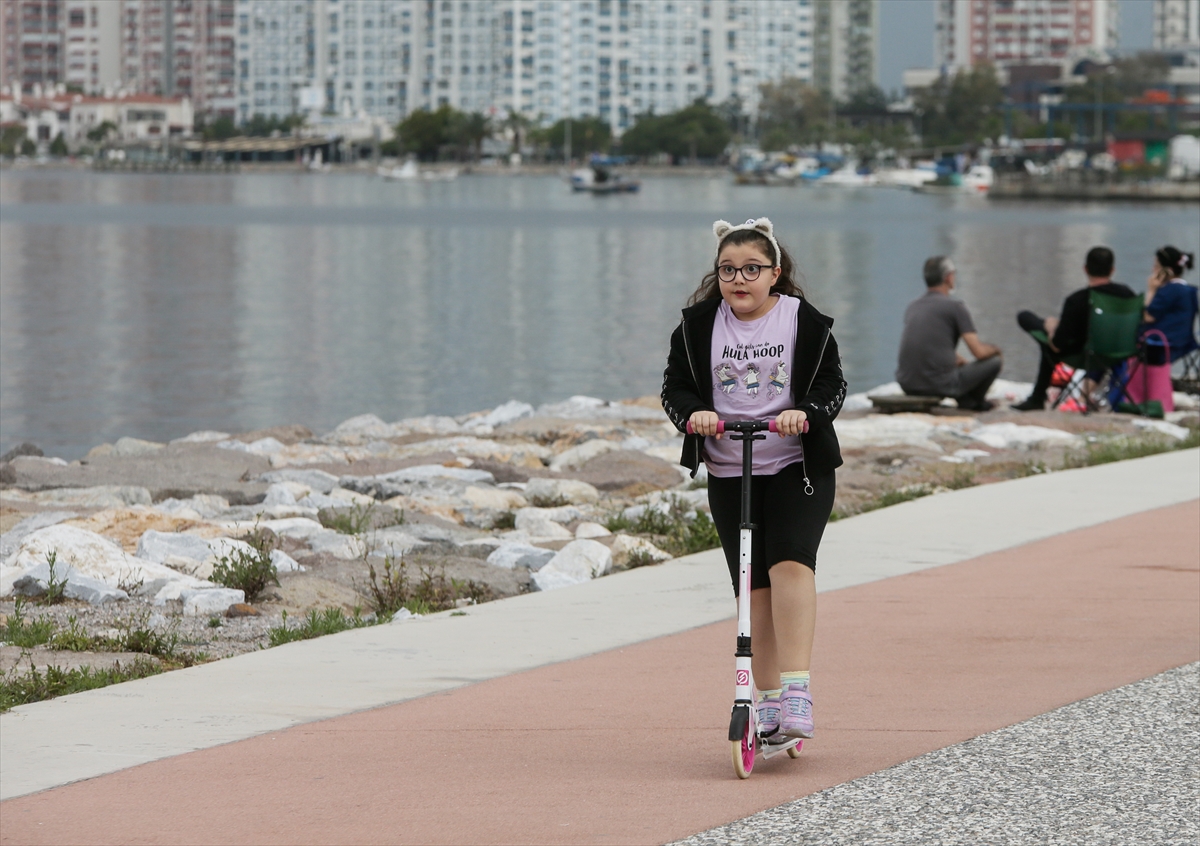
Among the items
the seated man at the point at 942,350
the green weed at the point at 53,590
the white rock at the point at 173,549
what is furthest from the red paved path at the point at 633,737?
the seated man at the point at 942,350

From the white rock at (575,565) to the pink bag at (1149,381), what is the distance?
28.8 ft

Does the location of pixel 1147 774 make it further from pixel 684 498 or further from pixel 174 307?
pixel 174 307

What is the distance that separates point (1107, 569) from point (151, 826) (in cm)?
554

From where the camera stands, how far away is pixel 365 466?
15766 millimetres

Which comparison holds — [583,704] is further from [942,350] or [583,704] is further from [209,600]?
[942,350]

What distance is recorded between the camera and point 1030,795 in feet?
17.2

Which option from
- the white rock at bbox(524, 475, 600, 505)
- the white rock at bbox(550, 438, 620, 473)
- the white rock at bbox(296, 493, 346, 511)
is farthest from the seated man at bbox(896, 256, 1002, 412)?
the white rock at bbox(296, 493, 346, 511)

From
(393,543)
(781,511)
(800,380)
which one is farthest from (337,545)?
(800,380)

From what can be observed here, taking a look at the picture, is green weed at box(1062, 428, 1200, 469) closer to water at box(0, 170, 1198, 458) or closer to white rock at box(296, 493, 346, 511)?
white rock at box(296, 493, 346, 511)

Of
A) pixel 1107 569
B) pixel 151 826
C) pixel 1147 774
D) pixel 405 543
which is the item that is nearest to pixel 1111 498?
pixel 1107 569

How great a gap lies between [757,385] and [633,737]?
130cm

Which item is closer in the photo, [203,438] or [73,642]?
[73,642]

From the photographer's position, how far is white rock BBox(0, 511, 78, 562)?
414 inches

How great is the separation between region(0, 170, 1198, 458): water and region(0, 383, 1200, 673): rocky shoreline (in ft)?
21.2
